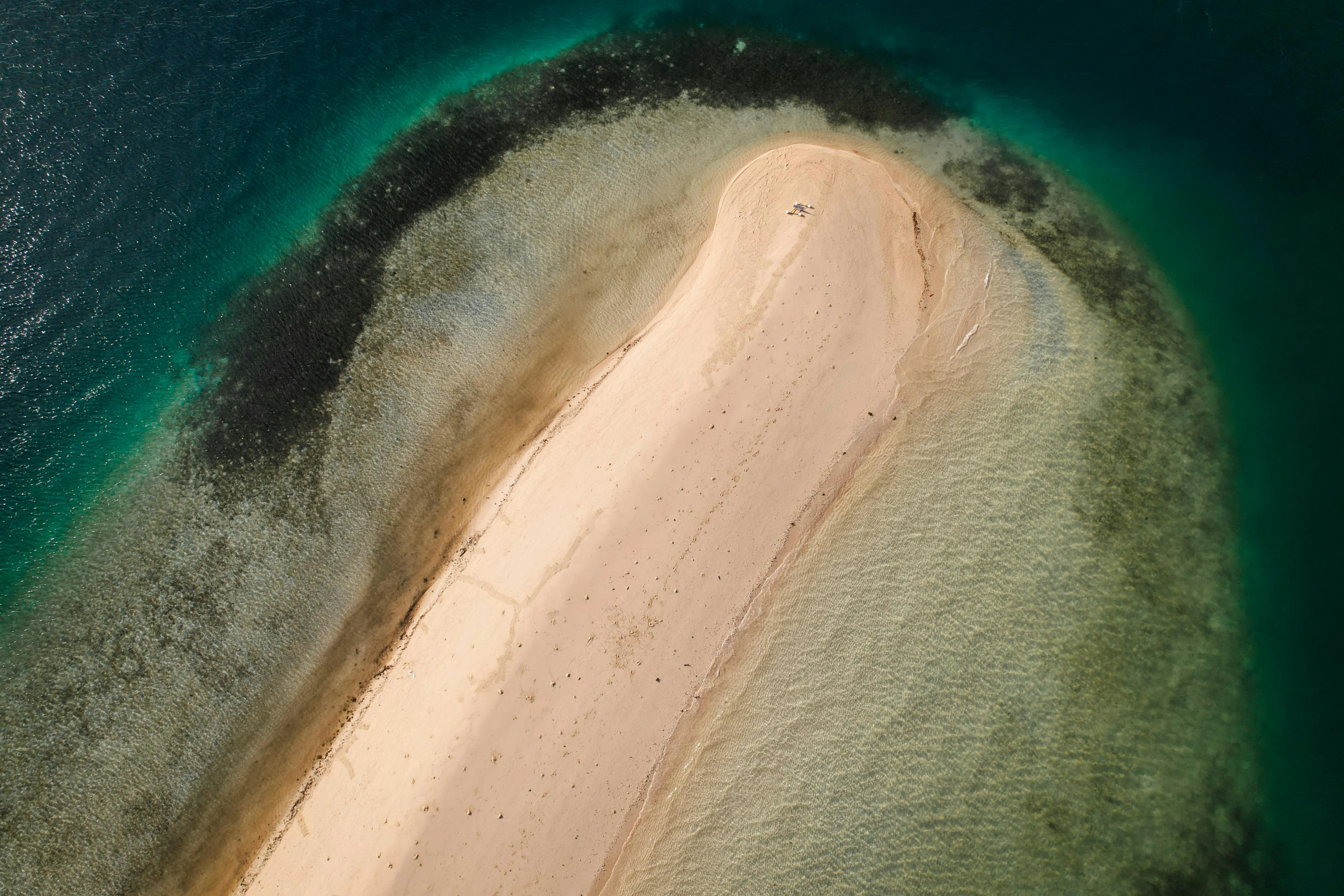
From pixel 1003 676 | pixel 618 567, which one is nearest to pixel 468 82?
pixel 618 567

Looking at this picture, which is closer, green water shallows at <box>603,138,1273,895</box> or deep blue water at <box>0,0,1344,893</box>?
green water shallows at <box>603,138,1273,895</box>

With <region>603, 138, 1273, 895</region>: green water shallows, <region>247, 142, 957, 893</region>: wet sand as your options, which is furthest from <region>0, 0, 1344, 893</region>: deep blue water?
<region>247, 142, 957, 893</region>: wet sand

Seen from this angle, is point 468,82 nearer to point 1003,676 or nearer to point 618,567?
point 618,567

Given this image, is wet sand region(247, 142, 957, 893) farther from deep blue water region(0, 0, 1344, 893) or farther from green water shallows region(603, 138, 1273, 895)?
deep blue water region(0, 0, 1344, 893)

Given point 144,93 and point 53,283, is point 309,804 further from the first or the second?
point 144,93

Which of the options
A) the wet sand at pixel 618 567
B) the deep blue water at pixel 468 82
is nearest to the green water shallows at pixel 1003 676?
the wet sand at pixel 618 567

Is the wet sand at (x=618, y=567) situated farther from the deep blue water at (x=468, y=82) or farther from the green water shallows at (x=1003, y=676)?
the deep blue water at (x=468, y=82)

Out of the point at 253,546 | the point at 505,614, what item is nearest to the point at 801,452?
the point at 505,614
